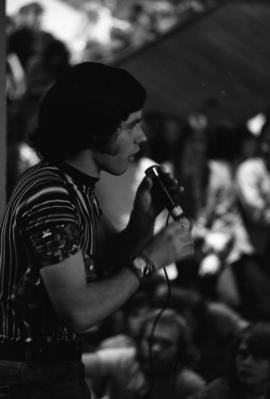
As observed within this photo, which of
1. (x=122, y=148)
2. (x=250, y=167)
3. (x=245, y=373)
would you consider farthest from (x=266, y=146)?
(x=122, y=148)

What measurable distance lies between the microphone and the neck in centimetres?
24

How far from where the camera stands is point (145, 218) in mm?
2459

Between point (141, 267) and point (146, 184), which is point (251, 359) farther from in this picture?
point (141, 267)

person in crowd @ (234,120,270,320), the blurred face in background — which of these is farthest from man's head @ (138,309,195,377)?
the blurred face in background

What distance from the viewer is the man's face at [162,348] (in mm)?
4285

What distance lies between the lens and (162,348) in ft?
14.2

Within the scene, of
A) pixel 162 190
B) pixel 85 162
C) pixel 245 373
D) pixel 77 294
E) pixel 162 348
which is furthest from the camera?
pixel 162 348

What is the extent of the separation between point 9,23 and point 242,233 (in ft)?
6.94

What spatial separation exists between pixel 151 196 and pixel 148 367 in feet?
6.74

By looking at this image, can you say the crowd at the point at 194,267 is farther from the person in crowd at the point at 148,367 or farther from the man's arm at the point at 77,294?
the man's arm at the point at 77,294

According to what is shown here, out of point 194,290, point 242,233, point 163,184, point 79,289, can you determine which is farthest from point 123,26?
point 79,289

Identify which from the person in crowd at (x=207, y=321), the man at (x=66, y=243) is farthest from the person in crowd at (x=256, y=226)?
the man at (x=66, y=243)

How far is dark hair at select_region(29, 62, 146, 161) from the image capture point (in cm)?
222

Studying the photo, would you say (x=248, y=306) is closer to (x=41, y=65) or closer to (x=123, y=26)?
(x=41, y=65)
